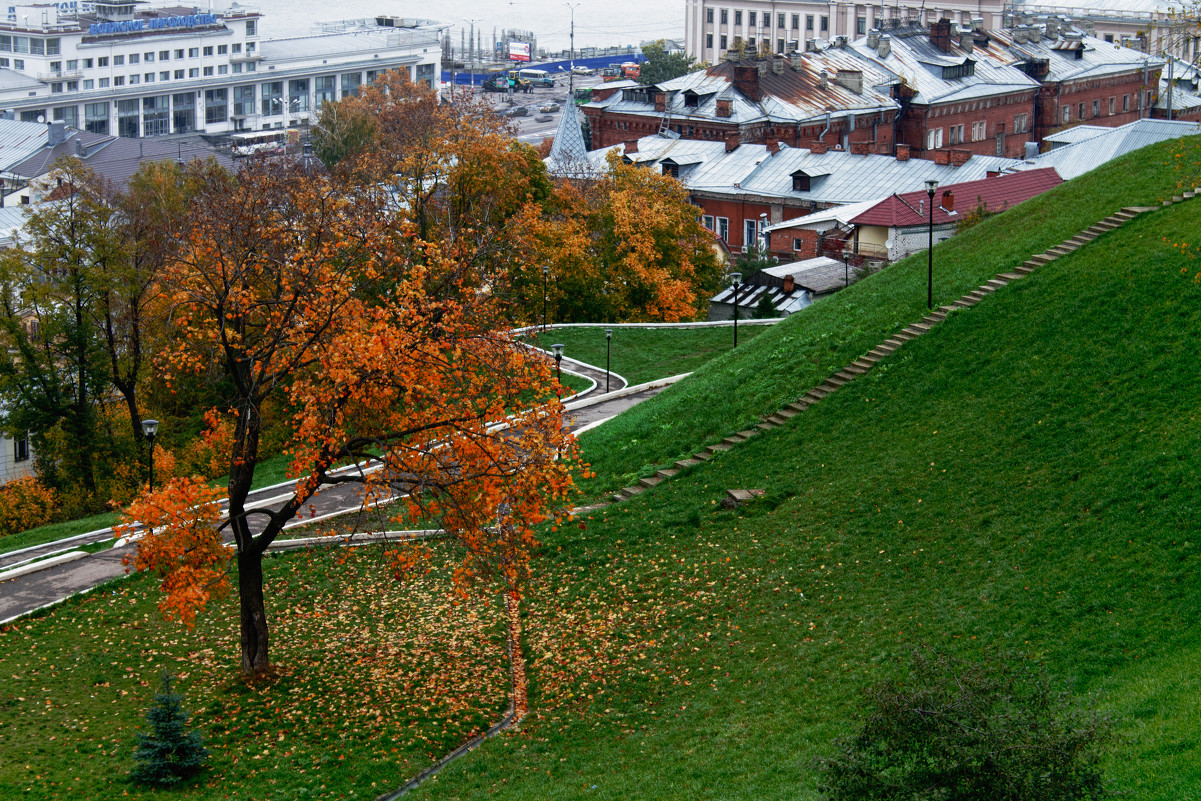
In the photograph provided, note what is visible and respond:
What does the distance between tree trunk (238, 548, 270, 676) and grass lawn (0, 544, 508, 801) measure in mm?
356

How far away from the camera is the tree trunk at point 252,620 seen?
1966 centimetres

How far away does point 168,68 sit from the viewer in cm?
14250

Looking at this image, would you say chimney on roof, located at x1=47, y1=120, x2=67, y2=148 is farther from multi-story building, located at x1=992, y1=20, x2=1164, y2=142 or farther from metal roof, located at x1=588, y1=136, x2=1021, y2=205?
multi-story building, located at x1=992, y1=20, x2=1164, y2=142

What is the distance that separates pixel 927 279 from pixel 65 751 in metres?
22.1

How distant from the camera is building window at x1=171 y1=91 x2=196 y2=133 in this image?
472 feet

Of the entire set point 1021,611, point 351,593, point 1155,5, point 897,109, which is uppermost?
point 1155,5

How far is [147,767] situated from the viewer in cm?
1648

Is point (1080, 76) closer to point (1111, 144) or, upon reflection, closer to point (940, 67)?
point (940, 67)

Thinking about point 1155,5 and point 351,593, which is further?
point 1155,5

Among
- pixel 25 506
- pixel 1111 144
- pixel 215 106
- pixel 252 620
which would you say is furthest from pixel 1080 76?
pixel 215 106

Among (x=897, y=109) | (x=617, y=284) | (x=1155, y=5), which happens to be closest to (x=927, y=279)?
(x=617, y=284)

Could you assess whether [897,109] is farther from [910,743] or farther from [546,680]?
[910,743]

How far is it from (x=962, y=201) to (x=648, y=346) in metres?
18.9

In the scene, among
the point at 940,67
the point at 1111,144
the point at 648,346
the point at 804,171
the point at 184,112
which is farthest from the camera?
the point at 184,112
